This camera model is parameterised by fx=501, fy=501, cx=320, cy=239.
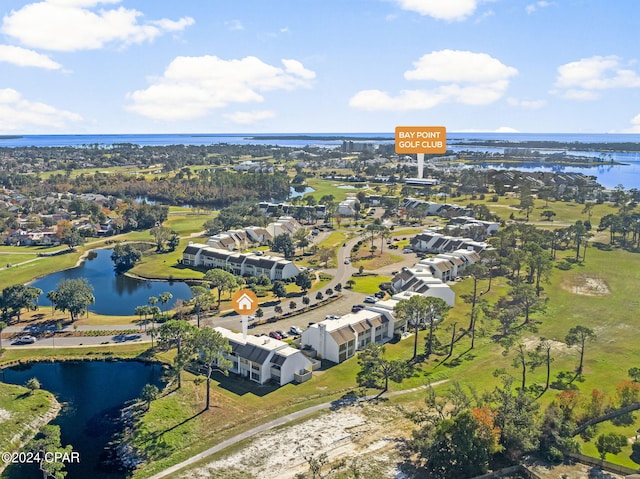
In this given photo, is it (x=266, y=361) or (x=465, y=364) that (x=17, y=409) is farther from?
(x=465, y=364)

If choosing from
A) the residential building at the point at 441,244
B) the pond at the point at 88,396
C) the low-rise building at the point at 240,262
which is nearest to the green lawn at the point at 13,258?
the low-rise building at the point at 240,262

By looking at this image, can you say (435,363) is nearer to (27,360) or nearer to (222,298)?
(222,298)

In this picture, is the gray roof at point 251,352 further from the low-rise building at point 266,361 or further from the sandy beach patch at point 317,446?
the sandy beach patch at point 317,446

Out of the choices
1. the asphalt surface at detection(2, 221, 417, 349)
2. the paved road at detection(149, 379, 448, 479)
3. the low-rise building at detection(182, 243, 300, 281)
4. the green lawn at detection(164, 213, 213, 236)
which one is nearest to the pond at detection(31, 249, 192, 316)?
the low-rise building at detection(182, 243, 300, 281)

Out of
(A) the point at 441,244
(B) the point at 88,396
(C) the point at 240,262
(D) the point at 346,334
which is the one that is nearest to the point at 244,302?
(D) the point at 346,334

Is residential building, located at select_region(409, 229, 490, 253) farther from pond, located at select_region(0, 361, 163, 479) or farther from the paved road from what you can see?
pond, located at select_region(0, 361, 163, 479)

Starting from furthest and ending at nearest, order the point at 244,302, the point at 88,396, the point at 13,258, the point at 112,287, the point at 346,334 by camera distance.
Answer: the point at 13,258 → the point at 112,287 → the point at 244,302 → the point at 346,334 → the point at 88,396

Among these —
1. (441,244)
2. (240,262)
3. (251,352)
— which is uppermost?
(441,244)
